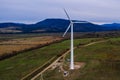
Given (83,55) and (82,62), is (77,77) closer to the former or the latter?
(82,62)

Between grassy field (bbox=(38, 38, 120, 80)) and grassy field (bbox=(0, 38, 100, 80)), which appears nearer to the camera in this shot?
grassy field (bbox=(38, 38, 120, 80))

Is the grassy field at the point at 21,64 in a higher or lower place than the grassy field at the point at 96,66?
lower

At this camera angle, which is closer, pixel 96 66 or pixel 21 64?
pixel 96 66

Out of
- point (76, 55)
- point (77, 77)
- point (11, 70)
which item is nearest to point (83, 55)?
point (76, 55)

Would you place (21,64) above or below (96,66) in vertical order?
below

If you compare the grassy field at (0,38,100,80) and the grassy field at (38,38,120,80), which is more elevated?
the grassy field at (38,38,120,80)

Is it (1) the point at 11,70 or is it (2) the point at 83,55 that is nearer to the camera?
(1) the point at 11,70

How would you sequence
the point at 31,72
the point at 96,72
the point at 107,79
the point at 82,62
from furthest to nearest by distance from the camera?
the point at 82,62
the point at 31,72
the point at 96,72
the point at 107,79

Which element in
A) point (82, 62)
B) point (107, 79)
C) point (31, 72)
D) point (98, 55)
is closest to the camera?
point (107, 79)
